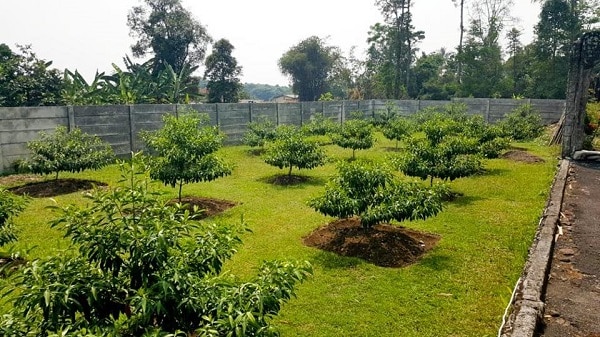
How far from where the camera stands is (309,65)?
51.9 m

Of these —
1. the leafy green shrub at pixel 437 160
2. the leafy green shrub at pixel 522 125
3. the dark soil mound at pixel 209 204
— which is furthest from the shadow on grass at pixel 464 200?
the leafy green shrub at pixel 522 125

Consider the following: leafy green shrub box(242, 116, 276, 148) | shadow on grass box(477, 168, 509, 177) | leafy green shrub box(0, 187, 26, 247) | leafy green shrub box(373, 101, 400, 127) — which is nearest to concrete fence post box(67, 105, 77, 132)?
leafy green shrub box(242, 116, 276, 148)

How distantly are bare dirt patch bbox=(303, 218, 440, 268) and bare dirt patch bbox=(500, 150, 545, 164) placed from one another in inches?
403

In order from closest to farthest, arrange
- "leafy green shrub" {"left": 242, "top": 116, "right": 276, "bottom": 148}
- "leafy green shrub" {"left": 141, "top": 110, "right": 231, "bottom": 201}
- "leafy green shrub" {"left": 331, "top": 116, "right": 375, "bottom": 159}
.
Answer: "leafy green shrub" {"left": 141, "top": 110, "right": 231, "bottom": 201}
"leafy green shrub" {"left": 331, "top": 116, "right": 375, "bottom": 159}
"leafy green shrub" {"left": 242, "top": 116, "right": 276, "bottom": 148}

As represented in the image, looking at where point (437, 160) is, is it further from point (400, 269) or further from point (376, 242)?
point (400, 269)

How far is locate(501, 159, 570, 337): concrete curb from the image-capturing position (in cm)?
421

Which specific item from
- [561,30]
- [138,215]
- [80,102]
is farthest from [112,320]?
[561,30]

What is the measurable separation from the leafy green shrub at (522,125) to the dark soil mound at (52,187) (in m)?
14.6

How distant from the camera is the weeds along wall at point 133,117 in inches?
500

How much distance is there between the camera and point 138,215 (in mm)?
2824

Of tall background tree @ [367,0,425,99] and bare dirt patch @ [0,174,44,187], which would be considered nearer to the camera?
bare dirt patch @ [0,174,44,187]

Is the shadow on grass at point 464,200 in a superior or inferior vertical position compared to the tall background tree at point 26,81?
inferior

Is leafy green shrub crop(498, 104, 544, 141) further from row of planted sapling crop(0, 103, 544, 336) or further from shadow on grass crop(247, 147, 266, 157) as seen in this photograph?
row of planted sapling crop(0, 103, 544, 336)

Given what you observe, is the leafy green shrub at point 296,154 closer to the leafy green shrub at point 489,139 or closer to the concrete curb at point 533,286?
the leafy green shrub at point 489,139
